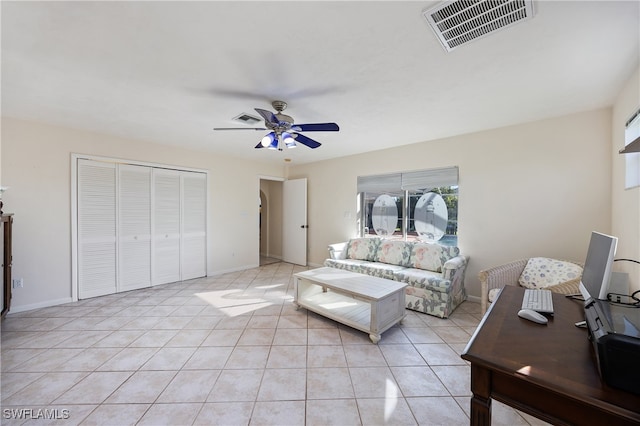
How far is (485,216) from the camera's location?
11.0 feet

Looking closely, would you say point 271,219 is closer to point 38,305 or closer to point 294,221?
point 294,221

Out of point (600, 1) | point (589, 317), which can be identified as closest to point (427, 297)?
point (589, 317)

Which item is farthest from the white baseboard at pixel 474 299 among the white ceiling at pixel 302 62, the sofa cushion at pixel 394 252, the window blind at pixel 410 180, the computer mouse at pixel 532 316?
the computer mouse at pixel 532 316

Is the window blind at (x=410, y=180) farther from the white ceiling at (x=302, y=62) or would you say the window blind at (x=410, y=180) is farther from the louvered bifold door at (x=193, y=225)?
the louvered bifold door at (x=193, y=225)

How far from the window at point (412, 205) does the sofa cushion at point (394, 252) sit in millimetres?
317

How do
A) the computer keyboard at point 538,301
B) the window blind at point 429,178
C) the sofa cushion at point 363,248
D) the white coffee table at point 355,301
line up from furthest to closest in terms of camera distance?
the sofa cushion at point 363,248
the window blind at point 429,178
the white coffee table at point 355,301
the computer keyboard at point 538,301

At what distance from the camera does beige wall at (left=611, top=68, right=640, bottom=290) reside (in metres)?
1.84

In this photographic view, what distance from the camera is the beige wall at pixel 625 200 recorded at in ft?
6.03

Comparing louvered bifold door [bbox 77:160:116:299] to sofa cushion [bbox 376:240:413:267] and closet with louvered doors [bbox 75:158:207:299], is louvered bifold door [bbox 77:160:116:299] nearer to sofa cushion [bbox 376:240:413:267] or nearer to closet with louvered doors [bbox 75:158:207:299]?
closet with louvered doors [bbox 75:158:207:299]

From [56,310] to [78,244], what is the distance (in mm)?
824

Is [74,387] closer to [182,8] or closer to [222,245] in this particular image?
[182,8]

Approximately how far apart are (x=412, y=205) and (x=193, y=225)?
3.82 m

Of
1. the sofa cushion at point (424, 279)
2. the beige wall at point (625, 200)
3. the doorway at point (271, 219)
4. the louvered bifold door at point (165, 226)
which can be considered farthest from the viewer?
the doorway at point (271, 219)

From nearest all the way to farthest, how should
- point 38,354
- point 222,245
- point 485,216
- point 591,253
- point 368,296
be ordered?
point 591,253 < point 38,354 < point 368,296 < point 485,216 < point 222,245
